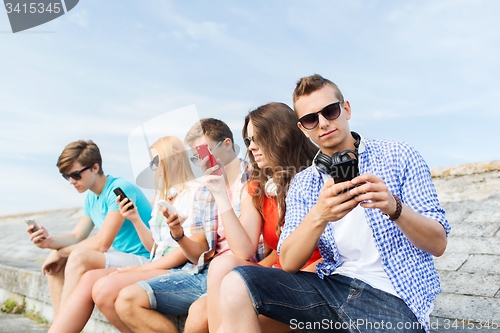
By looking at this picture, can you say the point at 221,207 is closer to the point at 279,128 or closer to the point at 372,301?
the point at 279,128

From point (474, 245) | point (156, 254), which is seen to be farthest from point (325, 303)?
point (474, 245)

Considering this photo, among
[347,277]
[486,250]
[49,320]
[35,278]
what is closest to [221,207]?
[347,277]

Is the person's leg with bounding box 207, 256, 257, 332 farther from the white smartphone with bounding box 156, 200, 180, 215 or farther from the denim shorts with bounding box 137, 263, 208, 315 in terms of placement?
the white smartphone with bounding box 156, 200, 180, 215

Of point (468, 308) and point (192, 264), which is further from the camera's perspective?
point (192, 264)

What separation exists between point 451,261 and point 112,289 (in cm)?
309

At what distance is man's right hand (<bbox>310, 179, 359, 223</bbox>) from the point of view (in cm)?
147

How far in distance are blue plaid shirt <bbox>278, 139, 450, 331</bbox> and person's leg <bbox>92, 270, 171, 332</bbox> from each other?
1538 mm

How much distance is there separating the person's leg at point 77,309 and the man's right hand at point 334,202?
2246mm

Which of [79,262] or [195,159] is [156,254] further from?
[195,159]

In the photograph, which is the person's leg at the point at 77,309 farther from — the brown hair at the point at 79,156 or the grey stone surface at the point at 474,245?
the grey stone surface at the point at 474,245

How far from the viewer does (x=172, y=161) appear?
2863mm

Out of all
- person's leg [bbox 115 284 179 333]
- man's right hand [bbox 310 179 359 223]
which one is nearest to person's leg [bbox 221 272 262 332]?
man's right hand [bbox 310 179 359 223]

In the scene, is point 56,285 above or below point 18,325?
above

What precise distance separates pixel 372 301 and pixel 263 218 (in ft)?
3.24
